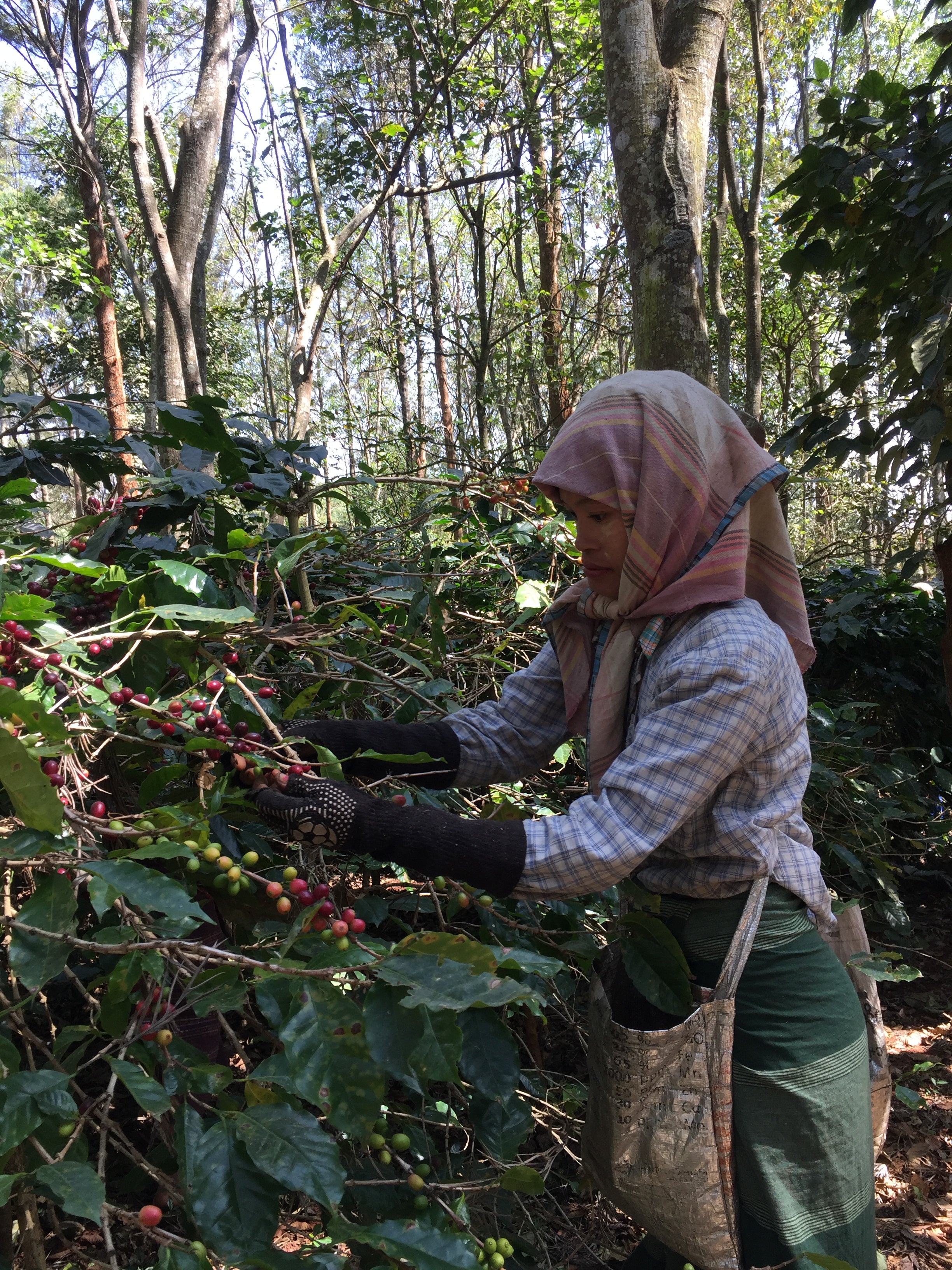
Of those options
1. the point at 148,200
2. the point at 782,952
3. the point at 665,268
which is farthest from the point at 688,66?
the point at 148,200

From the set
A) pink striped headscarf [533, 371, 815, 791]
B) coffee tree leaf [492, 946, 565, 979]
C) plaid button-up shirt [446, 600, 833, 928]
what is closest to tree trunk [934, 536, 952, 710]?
pink striped headscarf [533, 371, 815, 791]

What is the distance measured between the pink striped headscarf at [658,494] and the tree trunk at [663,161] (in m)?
1.19

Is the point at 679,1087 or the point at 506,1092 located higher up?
the point at 506,1092

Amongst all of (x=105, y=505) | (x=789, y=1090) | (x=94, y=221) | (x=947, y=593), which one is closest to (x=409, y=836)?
(x=789, y=1090)

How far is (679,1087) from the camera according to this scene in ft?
4.65

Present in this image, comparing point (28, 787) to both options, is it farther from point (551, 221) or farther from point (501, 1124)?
point (551, 221)

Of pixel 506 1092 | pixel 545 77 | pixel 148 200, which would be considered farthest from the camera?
pixel 545 77

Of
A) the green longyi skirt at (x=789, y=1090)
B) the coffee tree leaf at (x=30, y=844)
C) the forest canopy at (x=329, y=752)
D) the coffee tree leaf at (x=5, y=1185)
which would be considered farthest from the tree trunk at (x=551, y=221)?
the coffee tree leaf at (x=5, y=1185)

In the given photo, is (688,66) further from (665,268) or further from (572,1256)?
(572,1256)

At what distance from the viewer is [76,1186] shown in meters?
0.85

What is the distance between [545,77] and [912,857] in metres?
6.89

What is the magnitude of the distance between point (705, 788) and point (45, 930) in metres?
0.90

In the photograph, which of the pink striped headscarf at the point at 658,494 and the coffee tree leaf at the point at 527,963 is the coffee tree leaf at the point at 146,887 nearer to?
the coffee tree leaf at the point at 527,963

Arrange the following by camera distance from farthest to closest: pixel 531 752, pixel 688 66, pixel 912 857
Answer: pixel 912 857
pixel 688 66
pixel 531 752
